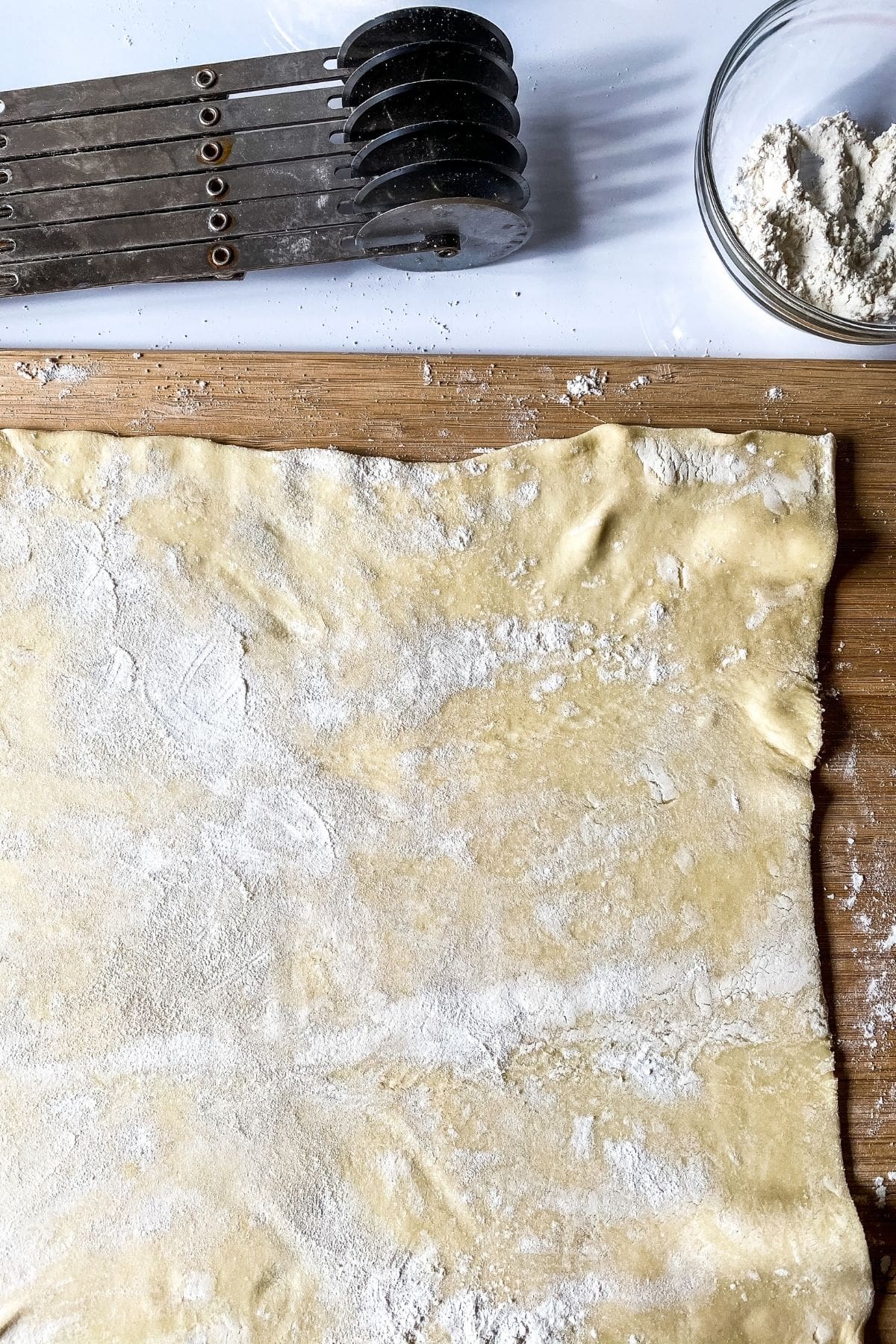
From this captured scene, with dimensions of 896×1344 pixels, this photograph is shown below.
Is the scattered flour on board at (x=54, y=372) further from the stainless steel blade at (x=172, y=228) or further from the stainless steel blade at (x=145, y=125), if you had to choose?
the stainless steel blade at (x=145, y=125)

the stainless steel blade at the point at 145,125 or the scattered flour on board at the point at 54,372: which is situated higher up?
the stainless steel blade at the point at 145,125

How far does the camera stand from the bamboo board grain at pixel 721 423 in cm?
106

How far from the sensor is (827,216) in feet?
3.47

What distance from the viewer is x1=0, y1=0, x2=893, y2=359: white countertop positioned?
3.72 ft

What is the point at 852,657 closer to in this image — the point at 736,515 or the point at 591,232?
the point at 736,515

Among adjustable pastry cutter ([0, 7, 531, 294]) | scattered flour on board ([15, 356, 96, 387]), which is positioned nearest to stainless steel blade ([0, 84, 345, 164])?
adjustable pastry cutter ([0, 7, 531, 294])

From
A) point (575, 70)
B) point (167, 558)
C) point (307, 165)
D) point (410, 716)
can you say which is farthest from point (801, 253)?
point (167, 558)

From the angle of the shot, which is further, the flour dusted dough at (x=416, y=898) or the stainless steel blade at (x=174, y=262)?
the stainless steel blade at (x=174, y=262)

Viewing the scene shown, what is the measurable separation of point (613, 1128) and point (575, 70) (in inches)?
49.9

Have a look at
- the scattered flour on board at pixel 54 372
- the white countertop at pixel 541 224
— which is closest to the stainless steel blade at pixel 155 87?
the white countertop at pixel 541 224

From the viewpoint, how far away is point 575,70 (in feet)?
3.84

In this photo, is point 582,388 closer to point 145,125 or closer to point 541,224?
point 541,224

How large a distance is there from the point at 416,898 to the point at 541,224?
842mm

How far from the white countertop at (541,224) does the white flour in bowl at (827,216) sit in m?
0.08
